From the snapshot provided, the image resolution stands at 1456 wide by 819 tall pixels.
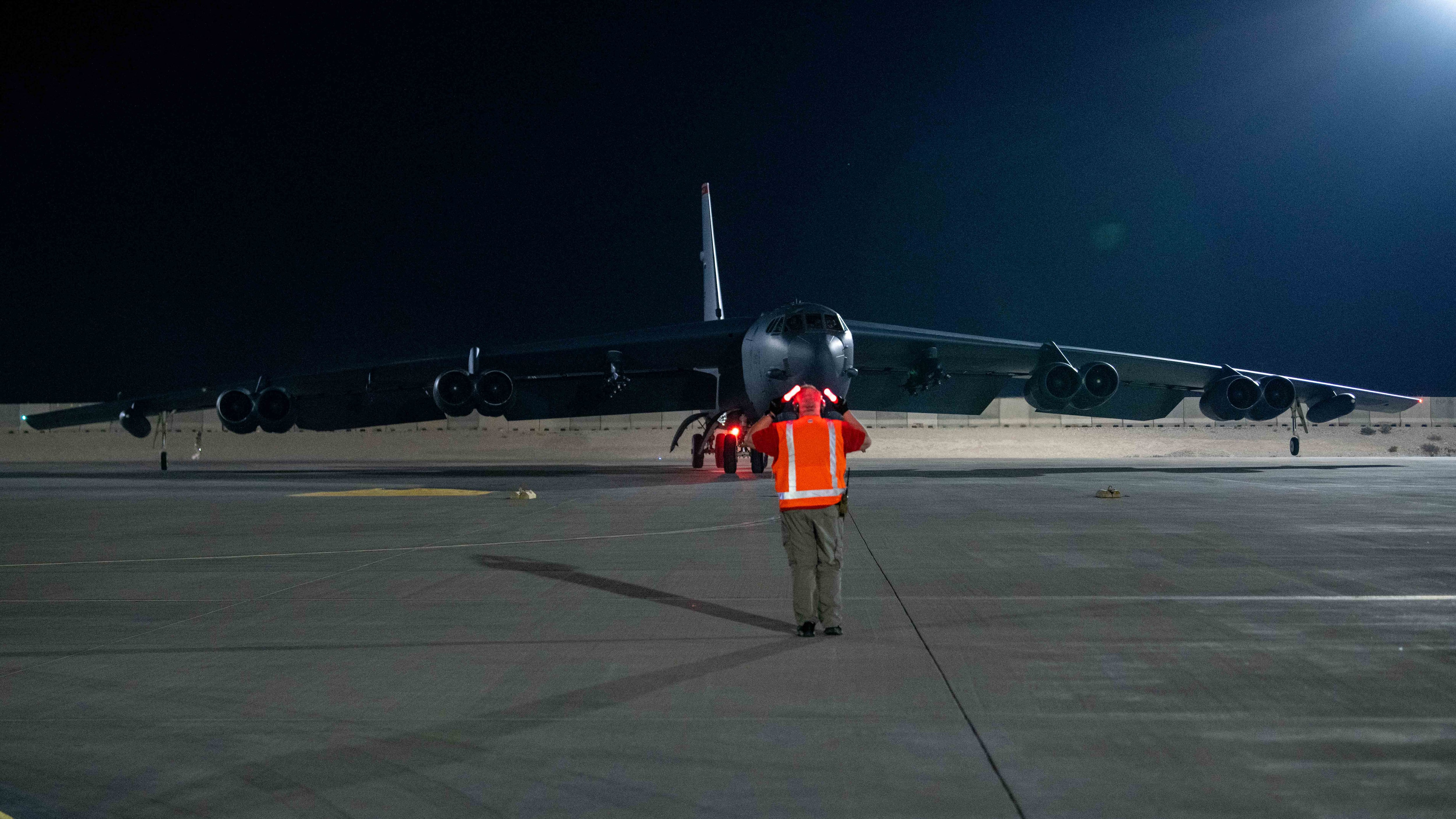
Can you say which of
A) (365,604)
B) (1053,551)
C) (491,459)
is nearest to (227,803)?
(365,604)

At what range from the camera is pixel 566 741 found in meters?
3.84

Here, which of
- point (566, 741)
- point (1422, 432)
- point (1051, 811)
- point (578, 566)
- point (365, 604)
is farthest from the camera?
point (1422, 432)

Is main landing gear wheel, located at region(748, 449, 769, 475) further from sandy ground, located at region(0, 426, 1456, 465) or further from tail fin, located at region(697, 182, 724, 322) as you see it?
sandy ground, located at region(0, 426, 1456, 465)

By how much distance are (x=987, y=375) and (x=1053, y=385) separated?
162 inches

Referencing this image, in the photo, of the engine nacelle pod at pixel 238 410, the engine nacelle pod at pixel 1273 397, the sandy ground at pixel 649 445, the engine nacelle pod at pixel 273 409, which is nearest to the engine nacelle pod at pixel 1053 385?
the engine nacelle pod at pixel 1273 397

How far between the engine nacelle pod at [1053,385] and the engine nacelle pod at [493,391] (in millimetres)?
13104

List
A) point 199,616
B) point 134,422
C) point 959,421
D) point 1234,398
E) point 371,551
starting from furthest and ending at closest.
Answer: point 959,421 → point 134,422 → point 1234,398 → point 371,551 → point 199,616

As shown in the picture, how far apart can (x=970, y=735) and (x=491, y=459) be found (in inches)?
1872

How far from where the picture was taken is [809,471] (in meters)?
6.32

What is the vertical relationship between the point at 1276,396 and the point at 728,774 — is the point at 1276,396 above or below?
above

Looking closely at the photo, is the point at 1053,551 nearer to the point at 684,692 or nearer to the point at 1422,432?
the point at 684,692

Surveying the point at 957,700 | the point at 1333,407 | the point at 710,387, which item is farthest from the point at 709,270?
the point at 957,700

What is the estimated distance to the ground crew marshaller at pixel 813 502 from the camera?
6.01 meters

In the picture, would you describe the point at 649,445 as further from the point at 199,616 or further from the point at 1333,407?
the point at 199,616
